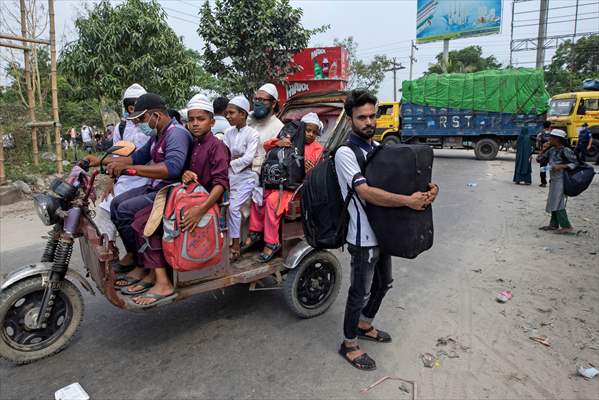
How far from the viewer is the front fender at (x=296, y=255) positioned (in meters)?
3.41

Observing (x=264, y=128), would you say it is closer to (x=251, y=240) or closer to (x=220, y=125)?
(x=251, y=240)

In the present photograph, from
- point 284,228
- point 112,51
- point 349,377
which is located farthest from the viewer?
point 112,51

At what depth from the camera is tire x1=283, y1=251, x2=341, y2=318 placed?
3.46 metres

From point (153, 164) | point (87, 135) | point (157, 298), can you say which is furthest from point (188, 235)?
point (87, 135)

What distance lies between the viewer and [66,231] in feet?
9.20

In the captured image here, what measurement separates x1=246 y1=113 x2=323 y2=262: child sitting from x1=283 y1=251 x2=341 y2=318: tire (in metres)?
0.31

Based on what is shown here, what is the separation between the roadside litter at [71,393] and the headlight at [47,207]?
1090 mm

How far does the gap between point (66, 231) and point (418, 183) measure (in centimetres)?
239

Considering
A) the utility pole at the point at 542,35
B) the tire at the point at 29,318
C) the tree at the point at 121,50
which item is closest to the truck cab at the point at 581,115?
the utility pole at the point at 542,35

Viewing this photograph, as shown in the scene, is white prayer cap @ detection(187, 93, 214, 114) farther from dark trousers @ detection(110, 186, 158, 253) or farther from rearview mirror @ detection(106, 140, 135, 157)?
dark trousers @ detection(110, 186, 158, 253)

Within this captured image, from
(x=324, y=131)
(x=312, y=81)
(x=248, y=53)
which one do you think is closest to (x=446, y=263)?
(x=324, y=131)

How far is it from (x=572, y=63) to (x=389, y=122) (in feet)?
78.5

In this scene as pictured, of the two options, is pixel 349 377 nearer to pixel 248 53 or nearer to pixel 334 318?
pixel 334 318

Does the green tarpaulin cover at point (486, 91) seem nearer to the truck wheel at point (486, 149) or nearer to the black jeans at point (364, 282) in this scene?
the truck wheel at point (486, 149)
